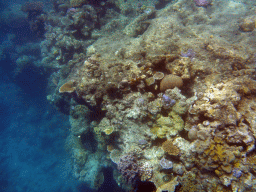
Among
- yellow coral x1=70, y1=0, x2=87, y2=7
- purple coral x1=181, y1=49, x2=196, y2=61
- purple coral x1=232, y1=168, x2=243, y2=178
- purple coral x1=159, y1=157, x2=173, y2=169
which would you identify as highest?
yellow coral x1=70, y1=0, x2=87, y2=7

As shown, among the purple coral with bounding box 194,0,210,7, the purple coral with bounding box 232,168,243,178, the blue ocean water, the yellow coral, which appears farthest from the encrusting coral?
the blue ocean water

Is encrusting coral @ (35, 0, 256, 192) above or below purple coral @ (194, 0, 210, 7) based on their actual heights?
below

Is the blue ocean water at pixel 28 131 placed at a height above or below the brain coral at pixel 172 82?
below

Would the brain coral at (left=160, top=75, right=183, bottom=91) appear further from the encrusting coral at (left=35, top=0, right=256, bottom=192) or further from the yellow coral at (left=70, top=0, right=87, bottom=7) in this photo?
the yellow coral at (left=70, top=0, right=87, bottom=7)

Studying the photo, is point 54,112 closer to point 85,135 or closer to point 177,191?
point 85,135

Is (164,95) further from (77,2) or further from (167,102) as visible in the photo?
(77,2)

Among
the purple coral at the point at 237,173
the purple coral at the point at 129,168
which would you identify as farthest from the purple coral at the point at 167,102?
the purple coral at the point at 237,173

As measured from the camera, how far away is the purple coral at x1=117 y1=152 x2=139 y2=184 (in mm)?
4403

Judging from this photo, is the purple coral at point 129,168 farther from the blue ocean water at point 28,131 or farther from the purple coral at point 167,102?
the blue ocean water at point 28,131

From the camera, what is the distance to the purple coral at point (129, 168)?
4.40m

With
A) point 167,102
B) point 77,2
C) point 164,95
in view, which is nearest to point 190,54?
point 164,95

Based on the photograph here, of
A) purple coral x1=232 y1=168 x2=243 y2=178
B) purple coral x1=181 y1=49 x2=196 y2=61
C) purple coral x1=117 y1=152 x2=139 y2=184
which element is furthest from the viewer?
purple coral x1=181 y1=49 x2=196 y2=61

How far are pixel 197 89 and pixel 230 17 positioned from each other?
5.99 m

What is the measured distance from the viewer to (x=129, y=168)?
14.6ft
